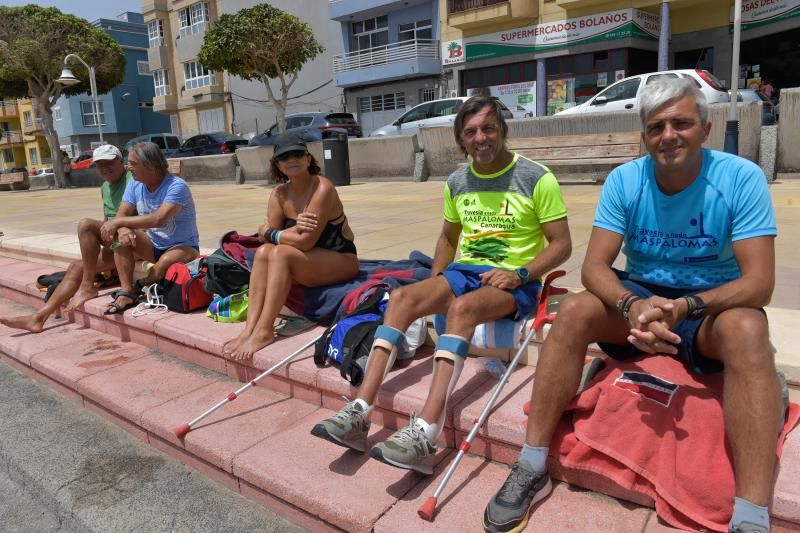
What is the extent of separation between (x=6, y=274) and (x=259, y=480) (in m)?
5.39

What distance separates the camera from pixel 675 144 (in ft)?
7.59

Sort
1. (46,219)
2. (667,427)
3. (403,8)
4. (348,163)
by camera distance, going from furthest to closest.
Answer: (403,8) < (348,163) < (46,219) < (667,427)

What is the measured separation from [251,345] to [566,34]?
21.4m

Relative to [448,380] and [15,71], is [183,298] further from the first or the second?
[15,71]

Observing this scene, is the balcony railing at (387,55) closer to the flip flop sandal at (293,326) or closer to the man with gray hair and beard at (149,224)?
the man with gray hair and beard at (149,224)

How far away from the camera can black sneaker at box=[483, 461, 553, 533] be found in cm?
214

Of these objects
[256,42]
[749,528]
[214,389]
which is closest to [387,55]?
[256,42]

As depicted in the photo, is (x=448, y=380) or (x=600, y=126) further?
(x=600, y=126)

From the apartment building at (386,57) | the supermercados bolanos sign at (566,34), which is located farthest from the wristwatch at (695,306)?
the apartment building at (386,57)

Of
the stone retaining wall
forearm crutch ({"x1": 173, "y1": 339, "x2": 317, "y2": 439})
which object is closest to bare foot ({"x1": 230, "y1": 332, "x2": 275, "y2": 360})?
forearm crutch ({"x1": 173, "y1": 339, "x2": 317, "y2": 439})

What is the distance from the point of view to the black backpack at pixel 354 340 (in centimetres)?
306

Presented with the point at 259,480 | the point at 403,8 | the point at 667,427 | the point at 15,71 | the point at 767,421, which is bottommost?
the point at 259,480

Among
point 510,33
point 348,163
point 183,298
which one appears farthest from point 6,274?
point 510,33

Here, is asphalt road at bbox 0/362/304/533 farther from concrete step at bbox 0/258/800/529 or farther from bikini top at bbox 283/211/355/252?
bikini top at bbox 283/211/355/252
